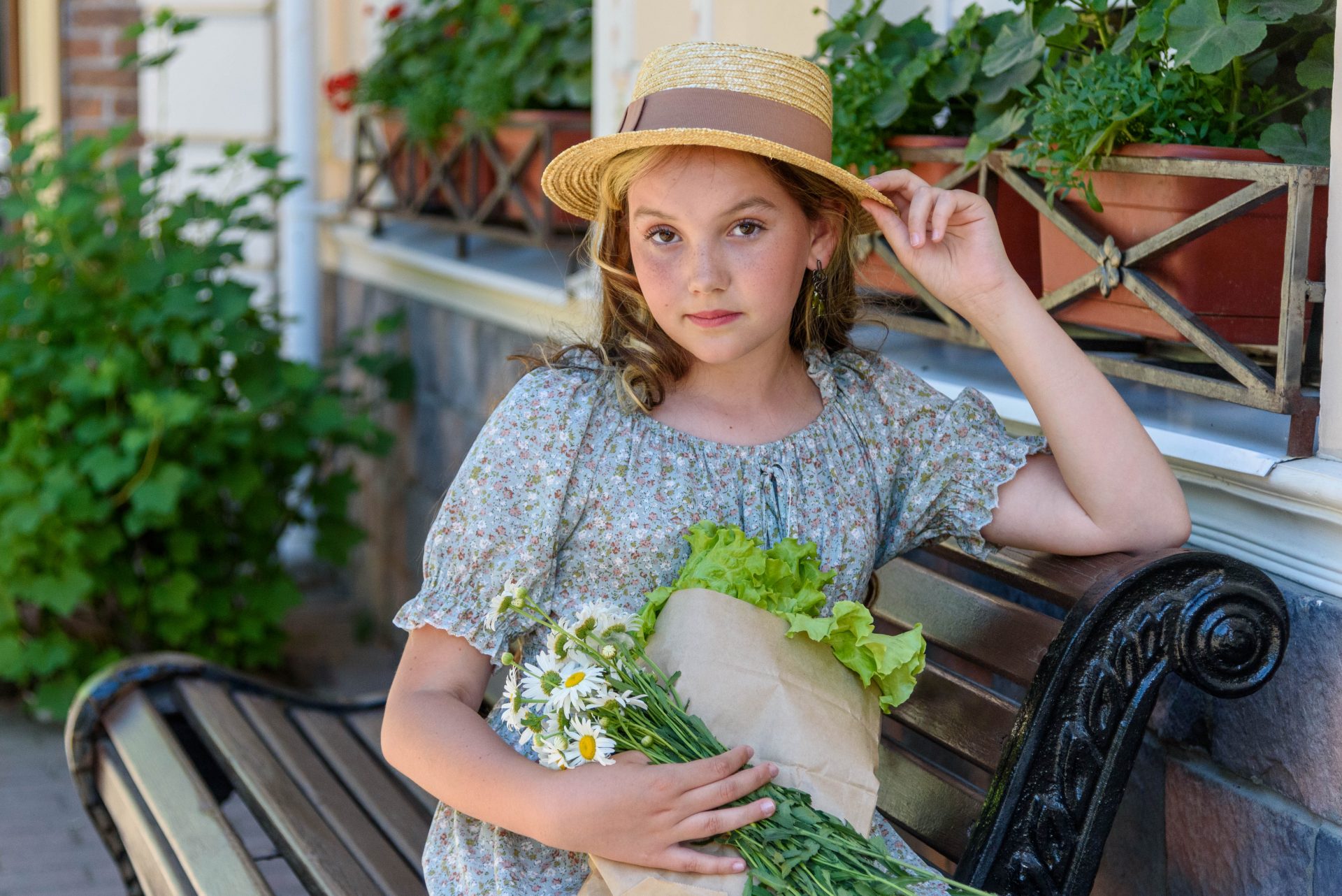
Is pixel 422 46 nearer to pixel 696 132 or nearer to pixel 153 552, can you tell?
pixel 153 552

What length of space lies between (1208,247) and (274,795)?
1.58 meters

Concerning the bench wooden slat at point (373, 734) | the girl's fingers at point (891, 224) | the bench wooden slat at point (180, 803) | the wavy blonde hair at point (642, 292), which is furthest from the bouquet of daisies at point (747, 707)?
the bench wooden slat at point (373, 734)

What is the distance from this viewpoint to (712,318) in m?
1.62

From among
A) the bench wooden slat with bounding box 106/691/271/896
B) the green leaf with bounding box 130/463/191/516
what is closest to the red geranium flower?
the green leaf with bounding box 130/463/191/516

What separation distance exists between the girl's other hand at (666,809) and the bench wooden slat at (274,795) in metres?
0.71

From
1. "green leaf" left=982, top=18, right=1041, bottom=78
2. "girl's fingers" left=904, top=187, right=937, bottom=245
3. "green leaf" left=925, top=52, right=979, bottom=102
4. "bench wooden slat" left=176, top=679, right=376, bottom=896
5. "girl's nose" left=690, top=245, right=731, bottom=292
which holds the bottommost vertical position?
"bench wooden slat" left=176, top=679, right=376, bottom=896

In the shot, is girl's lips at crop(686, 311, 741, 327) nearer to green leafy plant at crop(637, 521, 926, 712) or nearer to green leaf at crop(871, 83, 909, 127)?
green leafy plant at crop(637, 521, 926, 712)

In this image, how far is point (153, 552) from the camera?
12.9ft

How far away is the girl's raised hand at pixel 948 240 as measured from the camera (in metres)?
1.67

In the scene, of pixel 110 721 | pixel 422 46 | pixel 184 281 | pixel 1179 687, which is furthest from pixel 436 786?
pixel 422 46

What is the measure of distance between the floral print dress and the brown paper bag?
24 centimetres

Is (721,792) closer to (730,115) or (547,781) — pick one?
(547,781)

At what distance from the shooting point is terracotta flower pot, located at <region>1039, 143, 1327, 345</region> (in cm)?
166

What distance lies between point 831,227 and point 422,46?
303cm
